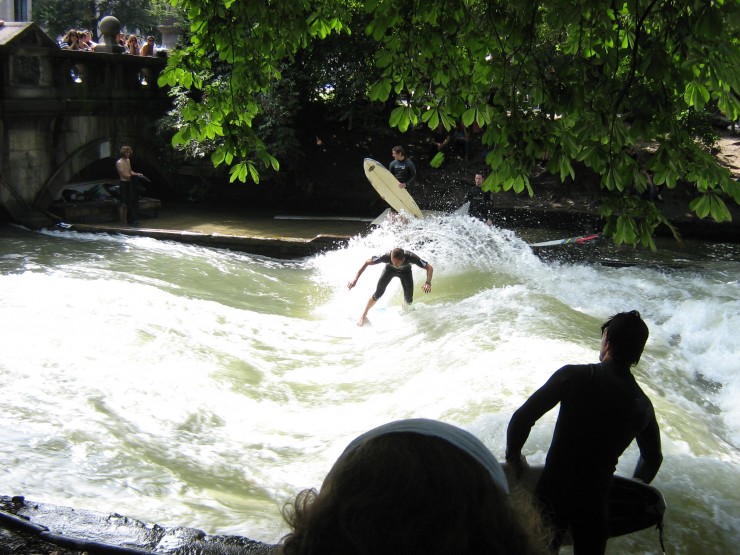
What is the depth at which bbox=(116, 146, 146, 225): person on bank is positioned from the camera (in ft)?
56.9

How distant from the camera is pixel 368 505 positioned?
1.26 metres

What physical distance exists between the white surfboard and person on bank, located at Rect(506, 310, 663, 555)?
12169 mm

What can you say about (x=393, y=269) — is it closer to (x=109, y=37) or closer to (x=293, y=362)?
(x=293, y=362)

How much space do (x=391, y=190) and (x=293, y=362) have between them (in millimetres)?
6965

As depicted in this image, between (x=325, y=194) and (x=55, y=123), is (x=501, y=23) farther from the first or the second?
(x=325, y=194)

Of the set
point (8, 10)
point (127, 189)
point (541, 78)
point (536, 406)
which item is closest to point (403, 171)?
point (127, 189)

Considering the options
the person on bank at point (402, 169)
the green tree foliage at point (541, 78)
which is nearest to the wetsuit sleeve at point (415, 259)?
the person on bank at point (402, 169)

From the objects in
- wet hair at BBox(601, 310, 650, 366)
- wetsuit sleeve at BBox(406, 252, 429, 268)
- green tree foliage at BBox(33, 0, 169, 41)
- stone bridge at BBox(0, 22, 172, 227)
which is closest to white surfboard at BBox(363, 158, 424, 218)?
wetsuit sleeve at BBox(406, 252, 429, 268)

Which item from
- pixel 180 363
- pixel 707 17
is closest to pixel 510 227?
pixel 180 363

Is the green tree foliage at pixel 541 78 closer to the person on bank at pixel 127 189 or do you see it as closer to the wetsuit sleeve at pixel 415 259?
the wetsuit sleeve at pixel 415 259

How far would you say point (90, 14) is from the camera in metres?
33.4

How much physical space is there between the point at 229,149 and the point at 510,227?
1375 cm

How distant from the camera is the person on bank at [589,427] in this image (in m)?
3.60

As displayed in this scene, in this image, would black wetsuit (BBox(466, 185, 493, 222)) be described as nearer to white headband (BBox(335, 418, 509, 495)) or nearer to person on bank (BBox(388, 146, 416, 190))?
person on bank (BBox(388, 146, 416, 190))
